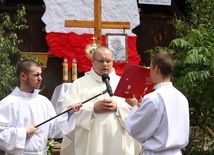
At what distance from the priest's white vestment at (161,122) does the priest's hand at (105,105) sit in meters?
1.00

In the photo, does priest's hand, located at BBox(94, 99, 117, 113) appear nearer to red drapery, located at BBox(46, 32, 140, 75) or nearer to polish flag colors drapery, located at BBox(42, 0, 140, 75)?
polish flag colors drapery, located at BBox(42, 0, 140, 75)

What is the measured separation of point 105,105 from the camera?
5570mm

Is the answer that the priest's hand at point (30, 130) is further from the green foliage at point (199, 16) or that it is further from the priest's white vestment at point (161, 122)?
the green foliage at point (199, 16)

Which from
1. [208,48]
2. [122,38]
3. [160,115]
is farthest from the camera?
[122,38]

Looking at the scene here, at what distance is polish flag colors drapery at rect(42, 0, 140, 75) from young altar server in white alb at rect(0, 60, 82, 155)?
4263 mm

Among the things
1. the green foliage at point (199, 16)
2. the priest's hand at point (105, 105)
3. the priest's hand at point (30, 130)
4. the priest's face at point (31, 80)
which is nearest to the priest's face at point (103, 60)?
the priest's hand at point (105, 105)

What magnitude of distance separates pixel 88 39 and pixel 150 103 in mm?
5387

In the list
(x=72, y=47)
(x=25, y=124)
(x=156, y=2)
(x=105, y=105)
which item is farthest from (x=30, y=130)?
(x=156, y=2)

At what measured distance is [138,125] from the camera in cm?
449

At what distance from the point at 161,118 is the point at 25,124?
53.6 inches

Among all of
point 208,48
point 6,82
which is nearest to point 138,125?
point 208,48

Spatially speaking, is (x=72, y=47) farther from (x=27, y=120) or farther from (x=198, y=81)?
(x=27, y=120)

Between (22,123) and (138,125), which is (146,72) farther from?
(22,123)

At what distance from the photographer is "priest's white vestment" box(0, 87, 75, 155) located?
479cm
